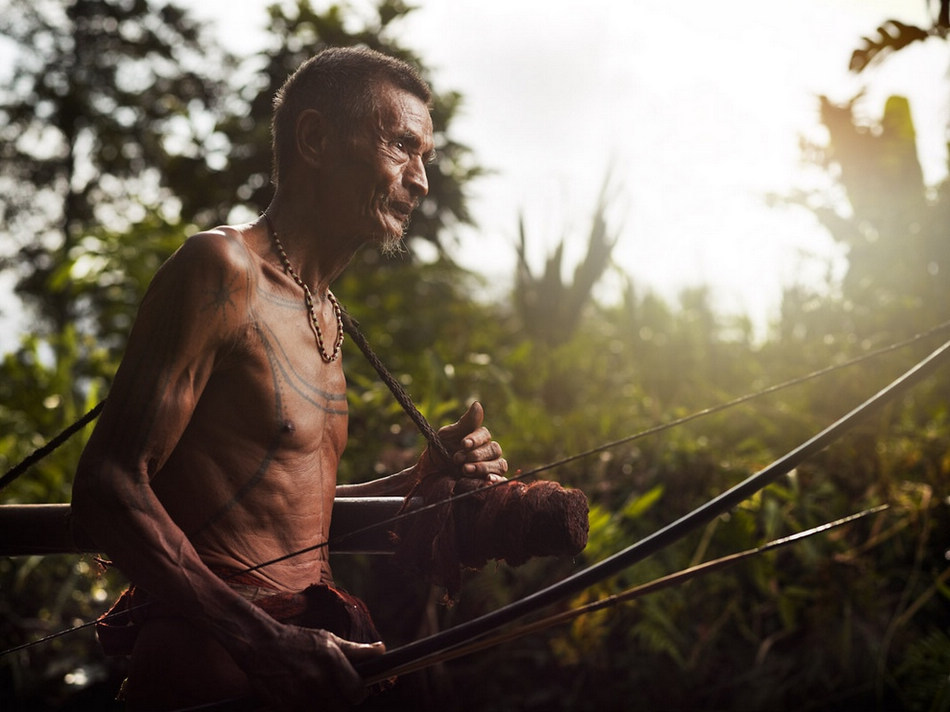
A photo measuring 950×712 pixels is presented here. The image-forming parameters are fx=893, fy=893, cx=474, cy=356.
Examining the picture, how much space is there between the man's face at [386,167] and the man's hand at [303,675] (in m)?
0.56

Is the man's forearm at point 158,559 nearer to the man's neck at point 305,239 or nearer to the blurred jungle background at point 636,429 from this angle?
the man's neck at point 305,239

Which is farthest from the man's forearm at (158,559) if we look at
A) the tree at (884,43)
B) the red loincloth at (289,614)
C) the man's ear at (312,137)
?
the tree at (884,43)

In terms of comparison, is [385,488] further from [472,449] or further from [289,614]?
[289,614]

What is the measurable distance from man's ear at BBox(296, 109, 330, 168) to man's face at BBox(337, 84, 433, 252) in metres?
0.04

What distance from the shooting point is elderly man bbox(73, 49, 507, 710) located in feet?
3.37

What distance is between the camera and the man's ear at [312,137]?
1.24 m

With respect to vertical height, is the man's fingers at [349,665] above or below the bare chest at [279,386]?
below

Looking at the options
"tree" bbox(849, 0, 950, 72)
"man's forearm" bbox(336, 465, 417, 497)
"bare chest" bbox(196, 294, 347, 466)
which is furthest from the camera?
"tree" bbox(849, 0, 950, 72)

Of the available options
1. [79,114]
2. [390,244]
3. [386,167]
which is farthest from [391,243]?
[79,114]

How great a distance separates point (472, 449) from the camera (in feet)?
4.38

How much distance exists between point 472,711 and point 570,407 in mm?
1795

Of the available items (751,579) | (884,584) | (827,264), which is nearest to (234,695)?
(751,579)

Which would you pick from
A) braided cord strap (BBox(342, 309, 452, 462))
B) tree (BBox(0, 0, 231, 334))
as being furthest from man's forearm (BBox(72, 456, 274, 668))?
tree (BBox(0, 0, 231, 334))

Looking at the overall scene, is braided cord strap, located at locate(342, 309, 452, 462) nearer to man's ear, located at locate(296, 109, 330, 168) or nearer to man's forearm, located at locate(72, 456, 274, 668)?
man's ear, located at locate(296, 109, 330, 168)
